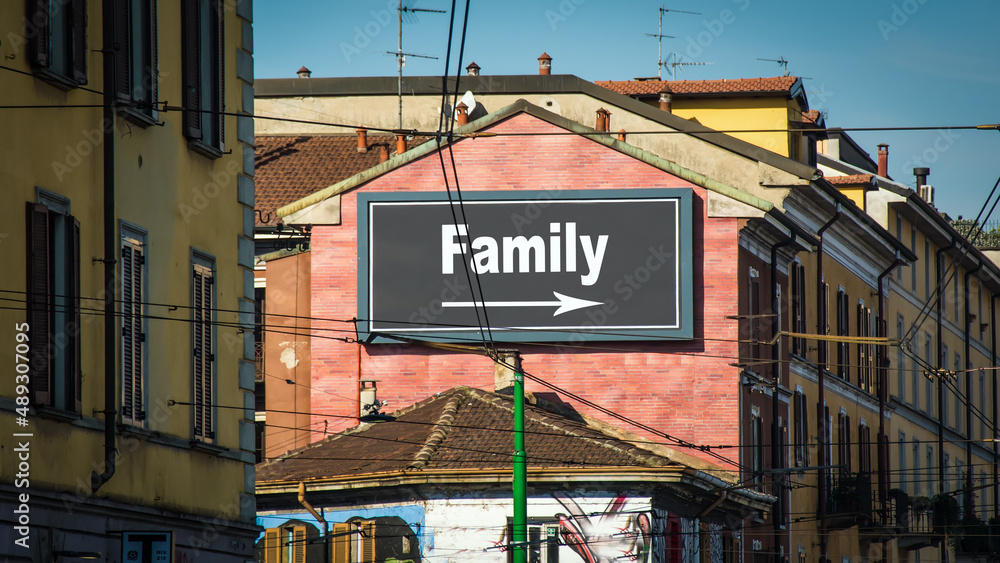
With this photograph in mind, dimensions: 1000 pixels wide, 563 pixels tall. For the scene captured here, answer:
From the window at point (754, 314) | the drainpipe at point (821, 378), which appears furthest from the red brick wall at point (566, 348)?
the drainpipe at point (821, 378)

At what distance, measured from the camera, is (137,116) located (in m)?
18.8

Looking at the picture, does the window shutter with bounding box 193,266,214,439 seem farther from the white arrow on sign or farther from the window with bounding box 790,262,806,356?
the window with bounding box 790,262,806,356

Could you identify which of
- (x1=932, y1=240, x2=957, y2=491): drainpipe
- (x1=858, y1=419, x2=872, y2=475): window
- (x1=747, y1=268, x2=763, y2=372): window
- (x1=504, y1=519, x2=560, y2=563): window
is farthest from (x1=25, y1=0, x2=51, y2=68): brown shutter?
(x1=932, y1=240, x2=957, y2=491): drainpipe

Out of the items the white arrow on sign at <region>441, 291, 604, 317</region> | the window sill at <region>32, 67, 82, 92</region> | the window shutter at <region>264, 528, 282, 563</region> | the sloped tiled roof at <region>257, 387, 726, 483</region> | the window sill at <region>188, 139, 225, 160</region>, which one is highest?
the white arrow on sign at <region>441, 291, 604, 317</region>

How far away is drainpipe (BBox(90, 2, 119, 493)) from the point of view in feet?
58.5

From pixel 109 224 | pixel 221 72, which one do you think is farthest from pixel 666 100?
pixel 109 224

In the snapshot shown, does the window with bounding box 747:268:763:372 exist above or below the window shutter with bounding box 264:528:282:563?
above

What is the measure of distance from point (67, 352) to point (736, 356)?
22588 millimetres

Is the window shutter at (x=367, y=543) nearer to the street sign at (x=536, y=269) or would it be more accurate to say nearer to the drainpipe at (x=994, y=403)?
the street sign at (x=536, y=269)

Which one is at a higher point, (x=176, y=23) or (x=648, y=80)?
(x=648, y=80)

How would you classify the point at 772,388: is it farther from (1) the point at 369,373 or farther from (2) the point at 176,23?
(2) the point at 176,23

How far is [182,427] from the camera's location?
20.0 metres

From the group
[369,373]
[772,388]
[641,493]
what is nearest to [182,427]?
[641,493]

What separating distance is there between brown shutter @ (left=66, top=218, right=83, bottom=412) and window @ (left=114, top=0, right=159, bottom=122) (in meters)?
1.77
